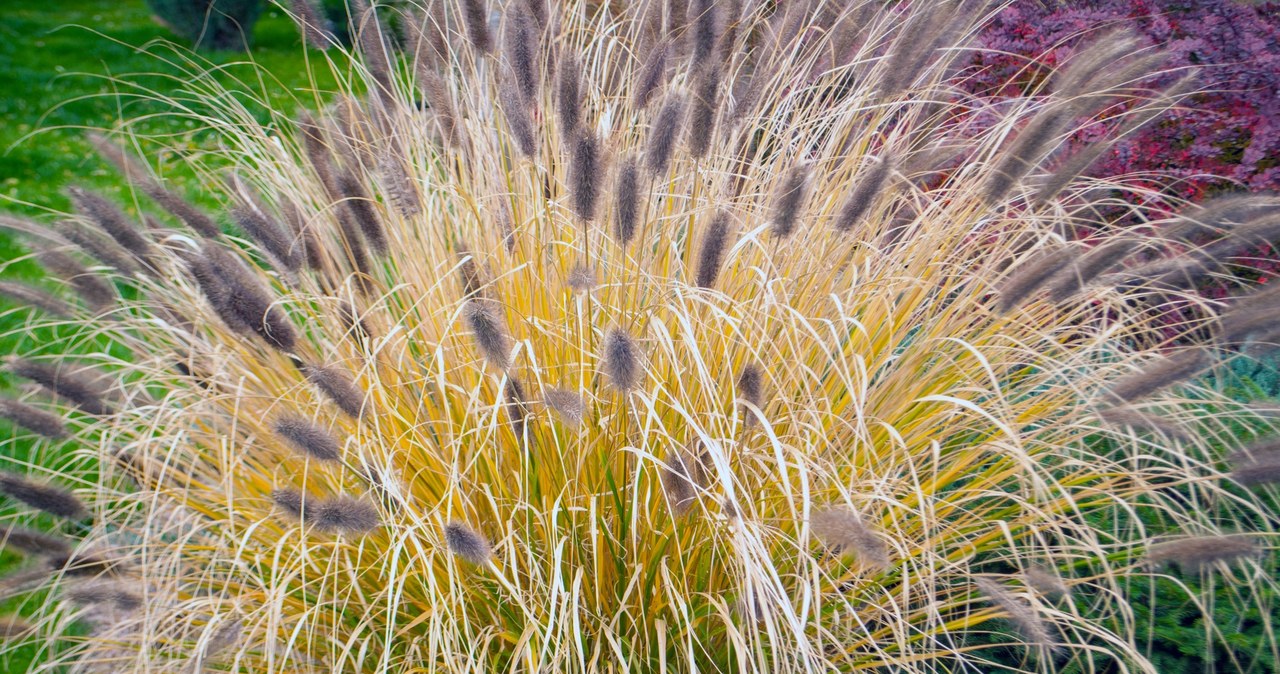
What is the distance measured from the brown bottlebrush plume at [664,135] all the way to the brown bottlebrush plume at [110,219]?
1104 millimetres

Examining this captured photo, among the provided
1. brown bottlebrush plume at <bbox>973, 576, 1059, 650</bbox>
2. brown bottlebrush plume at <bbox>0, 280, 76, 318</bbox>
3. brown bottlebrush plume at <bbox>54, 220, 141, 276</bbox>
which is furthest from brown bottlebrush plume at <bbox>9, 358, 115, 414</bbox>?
brown bottlebrush plume at <bbox>973, 576, 1059, 650</bbox>

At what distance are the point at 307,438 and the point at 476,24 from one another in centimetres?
118

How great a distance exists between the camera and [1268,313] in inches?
73.0

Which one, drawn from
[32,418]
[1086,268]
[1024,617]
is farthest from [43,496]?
[1086,268]

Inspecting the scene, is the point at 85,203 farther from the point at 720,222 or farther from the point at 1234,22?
the point at 1234,22

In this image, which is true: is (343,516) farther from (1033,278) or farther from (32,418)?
(1033,278)

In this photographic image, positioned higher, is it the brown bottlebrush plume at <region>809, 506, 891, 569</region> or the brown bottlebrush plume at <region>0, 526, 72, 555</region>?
the brown bottlebrush plume at <region>809, 506, 891, 569</region>

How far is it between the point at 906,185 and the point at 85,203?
1883mm

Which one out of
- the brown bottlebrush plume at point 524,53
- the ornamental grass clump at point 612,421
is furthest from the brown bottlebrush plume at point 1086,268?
the brown bottlebrush plume at point 524,53

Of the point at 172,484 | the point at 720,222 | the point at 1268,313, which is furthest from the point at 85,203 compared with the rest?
the point at 1268,313

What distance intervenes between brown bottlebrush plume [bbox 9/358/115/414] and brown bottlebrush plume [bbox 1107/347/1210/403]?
2.05 meters

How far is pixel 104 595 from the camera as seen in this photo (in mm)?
1804

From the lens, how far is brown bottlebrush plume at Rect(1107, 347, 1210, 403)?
1785 millimetres

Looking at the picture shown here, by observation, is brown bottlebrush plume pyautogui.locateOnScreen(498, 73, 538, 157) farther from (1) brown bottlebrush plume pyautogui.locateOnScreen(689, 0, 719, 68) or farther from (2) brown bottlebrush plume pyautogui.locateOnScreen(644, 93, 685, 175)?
(1) brown bottlebrush plume pyautogui.locateOnScreen(689, 0, 719, 68)
